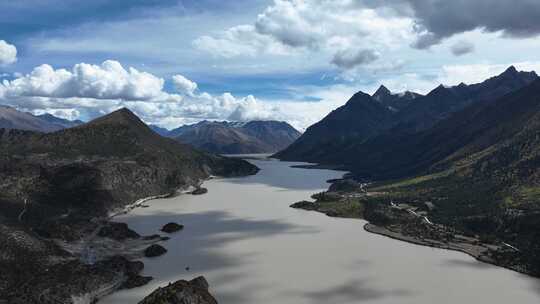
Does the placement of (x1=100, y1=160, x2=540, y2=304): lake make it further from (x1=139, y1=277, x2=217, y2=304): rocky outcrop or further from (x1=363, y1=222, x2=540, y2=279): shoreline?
(x1=139, y1=277, x2=217, y2=304): rocky outcrop

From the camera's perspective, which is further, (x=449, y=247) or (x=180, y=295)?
(x=449, y=247)

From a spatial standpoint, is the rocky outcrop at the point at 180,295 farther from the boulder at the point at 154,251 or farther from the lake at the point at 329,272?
the boulder at the point at 154,251

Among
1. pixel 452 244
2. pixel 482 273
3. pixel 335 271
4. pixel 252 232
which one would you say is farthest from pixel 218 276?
pixel 452 244

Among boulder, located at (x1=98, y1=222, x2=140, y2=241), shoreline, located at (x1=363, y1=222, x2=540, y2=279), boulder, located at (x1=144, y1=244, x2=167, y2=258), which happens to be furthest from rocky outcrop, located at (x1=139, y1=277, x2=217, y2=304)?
shoreline, located at (x1=363, y1=222, x2=540, y2=279)

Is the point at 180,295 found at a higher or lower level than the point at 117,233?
higher

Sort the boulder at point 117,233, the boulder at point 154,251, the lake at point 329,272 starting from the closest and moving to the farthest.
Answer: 1. the lake at point 329,272
2. the boulder at point 154,251
3. the boulder at point 117,233

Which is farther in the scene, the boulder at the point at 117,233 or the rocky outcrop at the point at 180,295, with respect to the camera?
the boulder at the point at 117,233

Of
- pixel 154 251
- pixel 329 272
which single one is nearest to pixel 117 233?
pixel 154 251

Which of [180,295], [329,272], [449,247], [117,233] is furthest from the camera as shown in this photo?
[117,233]

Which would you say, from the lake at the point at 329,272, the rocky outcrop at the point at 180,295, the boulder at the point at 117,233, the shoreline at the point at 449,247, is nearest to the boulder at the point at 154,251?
the lake at the point at 329,272

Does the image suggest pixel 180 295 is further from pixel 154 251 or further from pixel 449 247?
pixel 449 247
